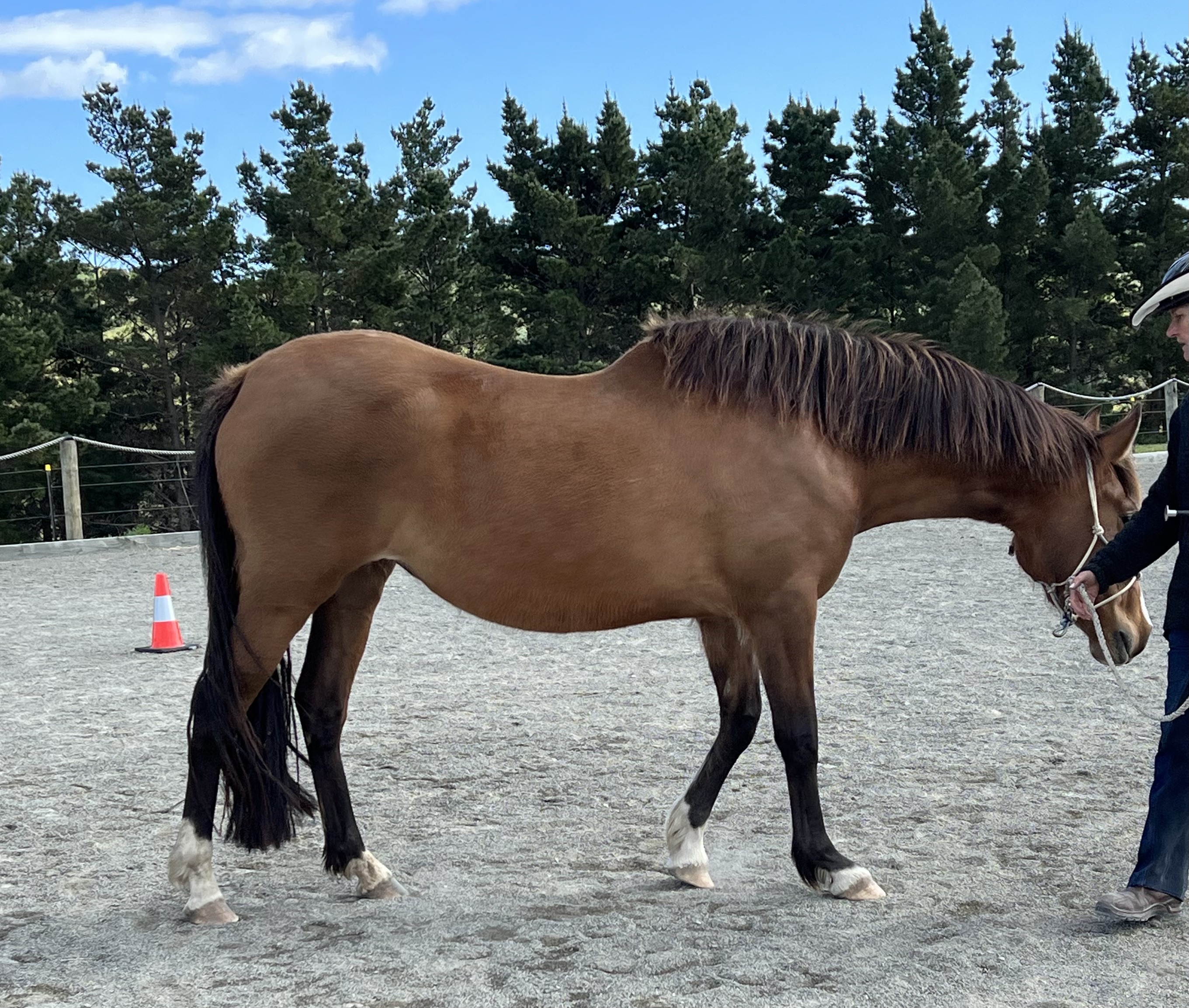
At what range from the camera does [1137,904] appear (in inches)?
112

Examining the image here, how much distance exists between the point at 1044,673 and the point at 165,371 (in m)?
23.1

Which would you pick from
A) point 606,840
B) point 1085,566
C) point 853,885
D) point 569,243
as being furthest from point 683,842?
point 569,243

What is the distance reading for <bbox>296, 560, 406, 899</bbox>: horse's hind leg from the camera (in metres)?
3.57

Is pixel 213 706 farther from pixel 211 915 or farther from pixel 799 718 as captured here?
pixel 799 718

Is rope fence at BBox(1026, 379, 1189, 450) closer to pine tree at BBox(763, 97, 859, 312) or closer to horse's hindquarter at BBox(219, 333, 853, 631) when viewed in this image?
pine tree at BBox(763, 97, 859, 312)

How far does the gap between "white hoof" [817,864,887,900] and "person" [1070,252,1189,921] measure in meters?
0.59

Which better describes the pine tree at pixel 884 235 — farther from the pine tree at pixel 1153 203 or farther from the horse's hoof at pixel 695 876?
the horse's hoof at pixel 695 876

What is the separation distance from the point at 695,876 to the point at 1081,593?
143 cm

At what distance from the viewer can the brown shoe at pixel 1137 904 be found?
9.36ft

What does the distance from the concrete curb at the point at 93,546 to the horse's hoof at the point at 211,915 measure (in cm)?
993

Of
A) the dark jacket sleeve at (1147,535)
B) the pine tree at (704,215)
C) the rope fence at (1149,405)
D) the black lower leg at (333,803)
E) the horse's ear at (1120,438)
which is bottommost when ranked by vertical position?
the black lower leg at (333,803)

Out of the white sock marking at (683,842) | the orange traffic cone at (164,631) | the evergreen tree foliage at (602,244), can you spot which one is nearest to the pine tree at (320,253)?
the evergreen tree foliage at (602,244)

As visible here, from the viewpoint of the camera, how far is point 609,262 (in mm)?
27219

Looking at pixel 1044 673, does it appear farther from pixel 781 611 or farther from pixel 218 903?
pixel 218 903
